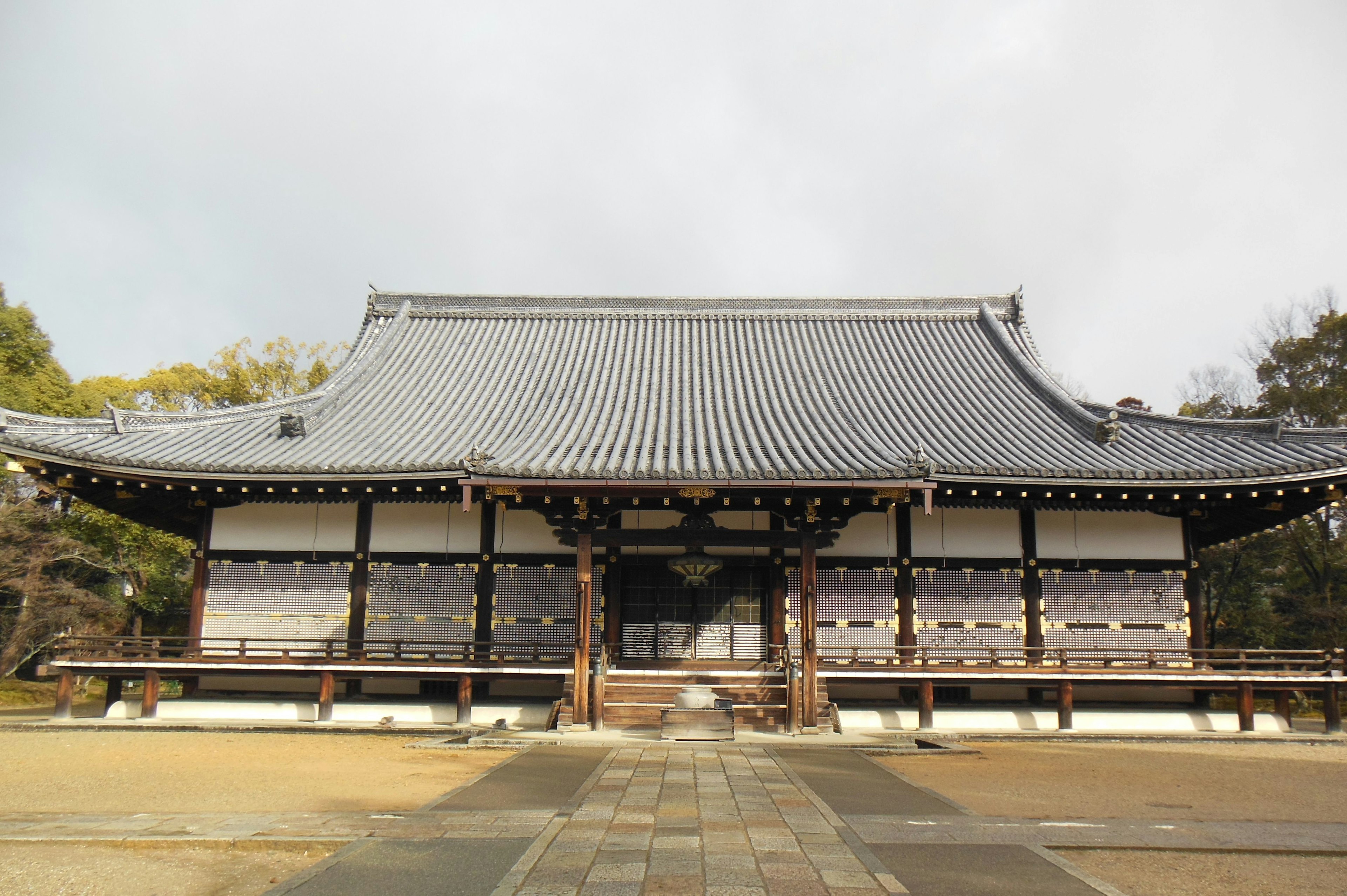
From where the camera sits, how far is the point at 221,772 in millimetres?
9773

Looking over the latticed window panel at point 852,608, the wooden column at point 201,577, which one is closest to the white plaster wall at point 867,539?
the latticed window panel at point 852,608

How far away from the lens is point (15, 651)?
24453mm

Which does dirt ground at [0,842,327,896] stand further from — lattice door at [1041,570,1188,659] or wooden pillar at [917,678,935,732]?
lattice door at [1041,570,1188,659]

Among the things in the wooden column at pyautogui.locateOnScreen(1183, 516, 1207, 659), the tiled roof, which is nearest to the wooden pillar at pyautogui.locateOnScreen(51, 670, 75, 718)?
the tiled roof

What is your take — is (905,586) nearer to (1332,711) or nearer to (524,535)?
(524,535)

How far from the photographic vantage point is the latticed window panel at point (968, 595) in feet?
49.0

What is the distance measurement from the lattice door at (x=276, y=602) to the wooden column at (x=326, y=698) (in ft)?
3.33

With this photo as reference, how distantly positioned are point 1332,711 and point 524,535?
1468 cm

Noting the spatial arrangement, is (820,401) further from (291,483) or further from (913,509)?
(291,483)

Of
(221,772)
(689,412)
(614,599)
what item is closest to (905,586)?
(614,599)

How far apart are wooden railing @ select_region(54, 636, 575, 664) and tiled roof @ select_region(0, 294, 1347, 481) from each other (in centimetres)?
305

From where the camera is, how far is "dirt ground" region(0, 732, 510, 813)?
7949 mm

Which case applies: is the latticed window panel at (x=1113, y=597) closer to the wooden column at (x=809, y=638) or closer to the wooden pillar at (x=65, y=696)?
the wooden column at (x=809, y=638)

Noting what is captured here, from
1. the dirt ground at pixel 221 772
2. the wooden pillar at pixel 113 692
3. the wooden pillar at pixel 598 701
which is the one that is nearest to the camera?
the dirt ground at pixel 221 772
